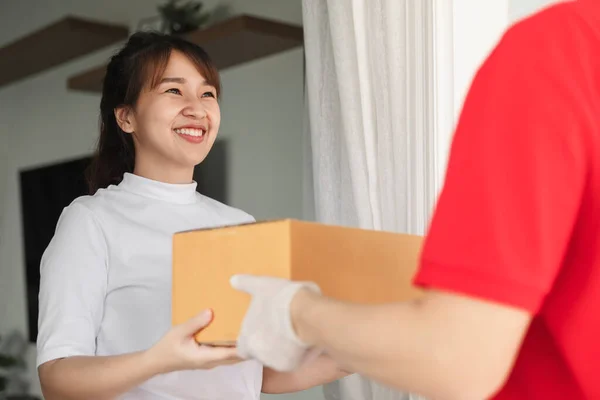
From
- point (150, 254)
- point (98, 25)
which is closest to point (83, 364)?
point (150, 254)

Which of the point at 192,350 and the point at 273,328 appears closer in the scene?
the point at 273,328

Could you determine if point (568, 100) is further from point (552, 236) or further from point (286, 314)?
point (286, 314)

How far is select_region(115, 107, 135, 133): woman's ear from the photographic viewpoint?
1688mm

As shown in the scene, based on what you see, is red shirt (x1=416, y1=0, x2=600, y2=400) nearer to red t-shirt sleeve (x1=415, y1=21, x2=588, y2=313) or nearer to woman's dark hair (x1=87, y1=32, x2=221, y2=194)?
red t-shirt sleeve (x1=415, y1=21, x2=588, y2=313)

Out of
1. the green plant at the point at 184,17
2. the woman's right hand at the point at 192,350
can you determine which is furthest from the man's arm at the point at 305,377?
the green plant at the point at 184,17

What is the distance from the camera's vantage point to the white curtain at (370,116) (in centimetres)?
158

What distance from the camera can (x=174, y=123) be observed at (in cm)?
161

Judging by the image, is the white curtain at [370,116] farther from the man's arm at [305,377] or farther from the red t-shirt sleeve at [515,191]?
the red t-shirt sleeve at [515,191]

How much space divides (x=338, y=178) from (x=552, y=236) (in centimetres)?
124

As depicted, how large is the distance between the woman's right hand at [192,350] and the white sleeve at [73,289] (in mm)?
303

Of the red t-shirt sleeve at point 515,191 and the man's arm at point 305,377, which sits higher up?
the red t-shirt sleeve at point 515,191

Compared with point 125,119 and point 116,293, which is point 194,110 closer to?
point 125,119

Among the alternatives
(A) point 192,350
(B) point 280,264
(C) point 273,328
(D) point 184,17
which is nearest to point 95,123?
(D) point 184,17

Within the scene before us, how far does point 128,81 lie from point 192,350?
83cm
